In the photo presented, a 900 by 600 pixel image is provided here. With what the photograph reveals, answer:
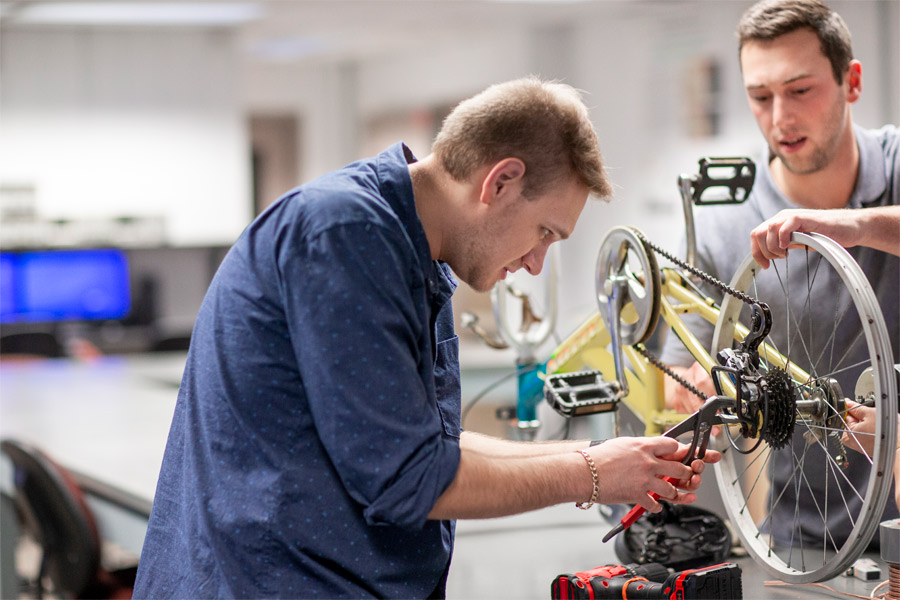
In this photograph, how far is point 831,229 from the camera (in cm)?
125

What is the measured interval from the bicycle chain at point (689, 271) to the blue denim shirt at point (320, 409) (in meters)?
0.43

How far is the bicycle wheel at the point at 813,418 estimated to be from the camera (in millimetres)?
1070

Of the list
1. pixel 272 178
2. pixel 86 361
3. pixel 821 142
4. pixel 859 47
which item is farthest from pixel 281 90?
pixel 821 142

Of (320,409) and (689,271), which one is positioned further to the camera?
(689,271)

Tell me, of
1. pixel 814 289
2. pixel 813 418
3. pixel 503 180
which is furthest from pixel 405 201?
pixel 814 289

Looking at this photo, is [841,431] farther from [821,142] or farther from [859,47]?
[859,47]

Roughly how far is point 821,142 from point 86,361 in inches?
171

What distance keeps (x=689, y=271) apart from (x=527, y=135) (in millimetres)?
491

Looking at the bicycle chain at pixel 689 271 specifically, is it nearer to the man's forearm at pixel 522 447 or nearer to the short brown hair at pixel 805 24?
the man's forearm at pixel 522 447

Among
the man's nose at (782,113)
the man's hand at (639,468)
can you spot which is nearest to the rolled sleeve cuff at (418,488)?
the man's hand at (639,468)

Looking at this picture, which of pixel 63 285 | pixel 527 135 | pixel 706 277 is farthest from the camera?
pixel 63 285

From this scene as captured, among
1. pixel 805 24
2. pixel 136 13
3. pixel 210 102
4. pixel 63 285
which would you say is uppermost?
pixel 136 13

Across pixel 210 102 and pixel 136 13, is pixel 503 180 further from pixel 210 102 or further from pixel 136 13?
pixel 210 102

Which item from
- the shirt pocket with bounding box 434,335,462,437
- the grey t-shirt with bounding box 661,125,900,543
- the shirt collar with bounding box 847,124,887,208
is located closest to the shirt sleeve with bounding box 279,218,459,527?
the shirt pocket with bounding box 434,335,462,437
